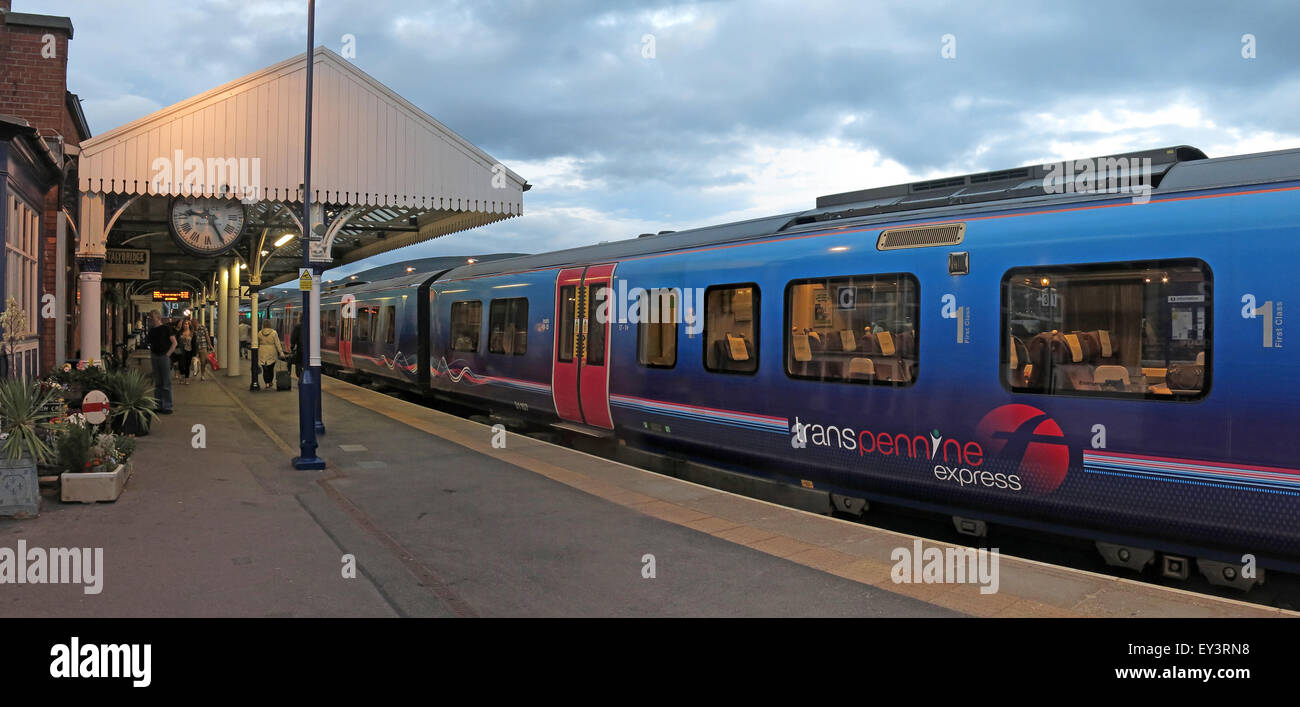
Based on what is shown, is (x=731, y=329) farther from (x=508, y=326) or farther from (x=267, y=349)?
(x=267, y=349)

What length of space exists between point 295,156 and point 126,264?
9.16m

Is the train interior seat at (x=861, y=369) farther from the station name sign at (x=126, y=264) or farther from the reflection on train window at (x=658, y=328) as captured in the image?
the station name sign at (x=126, y=264)

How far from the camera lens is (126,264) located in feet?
62.1

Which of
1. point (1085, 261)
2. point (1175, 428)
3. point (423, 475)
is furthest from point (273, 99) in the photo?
point (1175, 428)

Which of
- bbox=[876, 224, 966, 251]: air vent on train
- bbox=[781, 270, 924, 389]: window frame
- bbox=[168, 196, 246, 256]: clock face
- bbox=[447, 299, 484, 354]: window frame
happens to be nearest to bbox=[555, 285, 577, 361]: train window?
bbox=[447, 299, 484, 354]: window frame

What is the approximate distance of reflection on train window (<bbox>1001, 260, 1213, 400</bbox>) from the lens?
5.39 metres

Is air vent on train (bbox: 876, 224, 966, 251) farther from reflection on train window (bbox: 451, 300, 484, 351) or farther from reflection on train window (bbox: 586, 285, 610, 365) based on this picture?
reflection on train window (bbox: 451, 300, 484, 351)

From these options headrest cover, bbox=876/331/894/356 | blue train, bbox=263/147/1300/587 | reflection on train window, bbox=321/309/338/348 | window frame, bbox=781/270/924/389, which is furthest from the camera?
reflection on train window, bbox=321/309/338/348

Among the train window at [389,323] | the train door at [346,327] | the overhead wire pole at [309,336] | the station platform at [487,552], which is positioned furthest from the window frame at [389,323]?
Result: the station platform at [487,552]

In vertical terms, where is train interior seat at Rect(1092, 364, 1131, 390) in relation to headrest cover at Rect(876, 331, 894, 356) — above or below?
below

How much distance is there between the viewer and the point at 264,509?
297 inches

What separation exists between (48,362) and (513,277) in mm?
7129

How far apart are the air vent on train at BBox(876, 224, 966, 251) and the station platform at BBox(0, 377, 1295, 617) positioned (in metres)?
2.34
